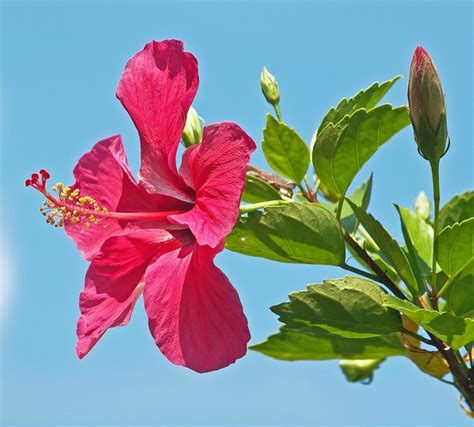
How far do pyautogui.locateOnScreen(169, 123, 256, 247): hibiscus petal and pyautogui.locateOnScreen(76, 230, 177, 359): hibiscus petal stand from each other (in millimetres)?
116

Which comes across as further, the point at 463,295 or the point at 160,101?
the point at 160,101

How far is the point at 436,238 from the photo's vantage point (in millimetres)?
1417

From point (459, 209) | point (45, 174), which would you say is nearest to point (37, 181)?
point (45, 174)

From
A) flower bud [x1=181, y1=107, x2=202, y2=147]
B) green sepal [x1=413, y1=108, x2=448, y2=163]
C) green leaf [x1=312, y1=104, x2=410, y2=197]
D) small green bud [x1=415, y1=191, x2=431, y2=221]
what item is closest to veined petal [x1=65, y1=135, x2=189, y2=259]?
flower bud [x1=181, y1=107, x2=202, y2=147]

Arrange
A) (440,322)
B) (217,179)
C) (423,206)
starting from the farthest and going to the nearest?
(423,206)
(217,179)
(440,322)

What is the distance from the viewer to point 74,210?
1571mm

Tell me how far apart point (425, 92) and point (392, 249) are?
29 cm

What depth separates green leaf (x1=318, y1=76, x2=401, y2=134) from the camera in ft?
5.23

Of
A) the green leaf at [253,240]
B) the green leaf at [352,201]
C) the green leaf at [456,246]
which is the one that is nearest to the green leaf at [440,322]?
the green leaf at [456,246]

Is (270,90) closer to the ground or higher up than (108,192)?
higher up

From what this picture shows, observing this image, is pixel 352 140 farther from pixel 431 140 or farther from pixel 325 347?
pixel 325 347

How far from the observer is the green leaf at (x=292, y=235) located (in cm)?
144

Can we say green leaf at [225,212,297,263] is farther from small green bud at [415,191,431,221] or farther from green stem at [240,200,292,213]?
small green bud at [415,191,431,221]

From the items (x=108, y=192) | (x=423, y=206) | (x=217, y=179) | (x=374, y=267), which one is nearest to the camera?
(x=217, y=179)
